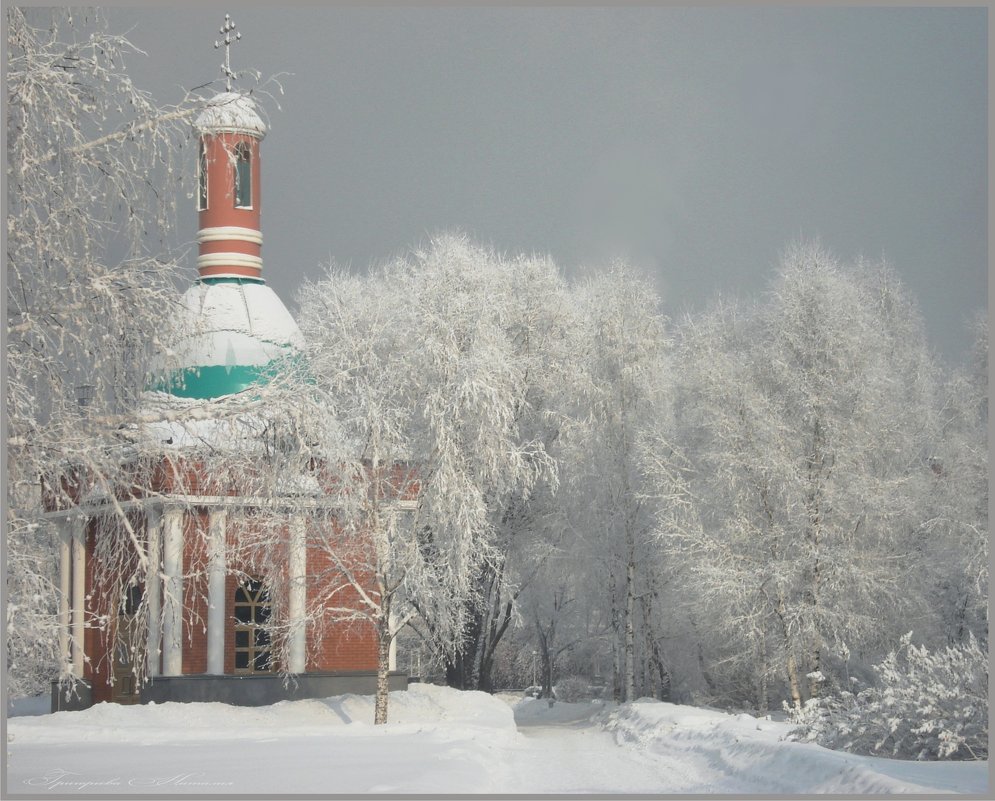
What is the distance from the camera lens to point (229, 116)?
8641 millimetres

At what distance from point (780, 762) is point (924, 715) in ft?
5.02

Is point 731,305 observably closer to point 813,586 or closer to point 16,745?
point 813,586

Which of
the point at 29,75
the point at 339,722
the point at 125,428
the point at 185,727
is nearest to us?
the point at 29,75

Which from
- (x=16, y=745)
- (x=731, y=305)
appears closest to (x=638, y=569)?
(x=731, y=305)

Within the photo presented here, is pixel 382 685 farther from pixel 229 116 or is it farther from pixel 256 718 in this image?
pixel 229 116

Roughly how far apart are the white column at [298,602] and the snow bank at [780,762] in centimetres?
595

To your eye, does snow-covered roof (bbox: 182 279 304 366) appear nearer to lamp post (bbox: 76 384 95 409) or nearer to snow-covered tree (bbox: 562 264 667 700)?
lamp post (bbox: 76 384 95 409)

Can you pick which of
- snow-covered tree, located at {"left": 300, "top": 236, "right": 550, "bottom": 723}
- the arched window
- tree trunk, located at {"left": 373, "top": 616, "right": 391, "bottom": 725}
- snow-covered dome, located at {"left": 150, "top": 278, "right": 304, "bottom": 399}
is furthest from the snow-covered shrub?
the arched window

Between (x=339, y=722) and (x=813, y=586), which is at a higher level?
(x=813, y=586)

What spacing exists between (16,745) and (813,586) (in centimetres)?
1297

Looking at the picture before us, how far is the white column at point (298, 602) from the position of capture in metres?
20.7

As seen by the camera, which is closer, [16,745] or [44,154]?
[44,154]

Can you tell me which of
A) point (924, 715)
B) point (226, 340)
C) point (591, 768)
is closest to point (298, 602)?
point (226, 340)

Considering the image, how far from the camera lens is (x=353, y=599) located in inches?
893
